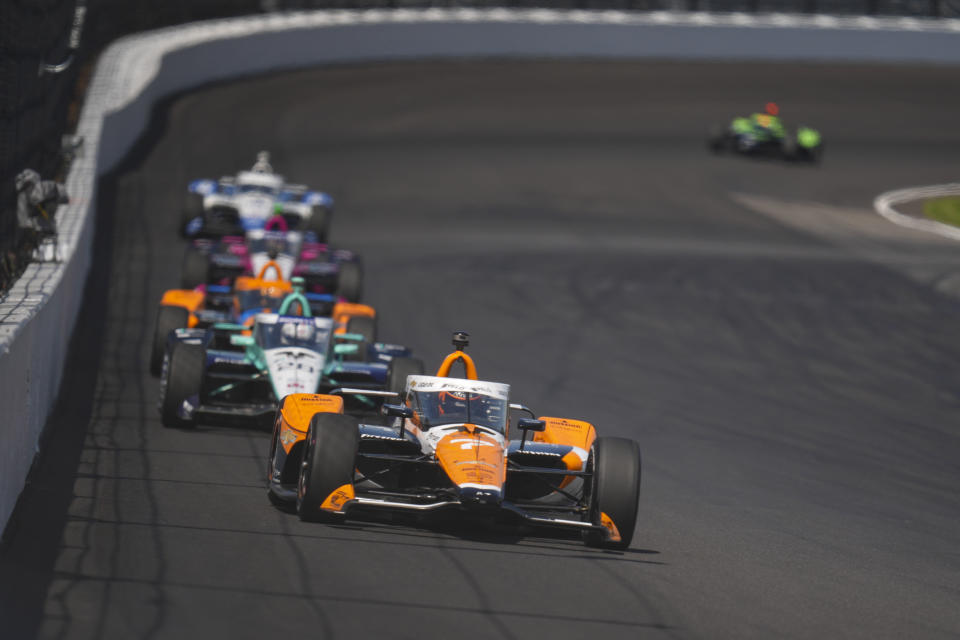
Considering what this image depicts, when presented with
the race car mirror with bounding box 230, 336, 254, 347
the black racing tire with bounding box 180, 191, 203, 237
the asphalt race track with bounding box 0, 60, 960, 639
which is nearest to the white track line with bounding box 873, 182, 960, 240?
the asphalt race track with bounding box 0, 60, 960, 639

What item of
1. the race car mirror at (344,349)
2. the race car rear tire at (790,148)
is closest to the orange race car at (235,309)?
the race car mirror at (344,349)

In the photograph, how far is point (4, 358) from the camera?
9.19 m

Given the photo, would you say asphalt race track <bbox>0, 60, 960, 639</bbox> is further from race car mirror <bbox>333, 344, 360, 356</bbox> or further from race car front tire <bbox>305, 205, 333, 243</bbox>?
race car mirror <bbox>333, 344, 360, 356</bbox>

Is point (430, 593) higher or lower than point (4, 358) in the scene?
lower

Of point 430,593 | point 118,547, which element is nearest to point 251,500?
point 118,547

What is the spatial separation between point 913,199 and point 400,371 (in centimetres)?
2338

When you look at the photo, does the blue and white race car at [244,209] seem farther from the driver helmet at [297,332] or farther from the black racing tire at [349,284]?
the driver helmet at [297,332]

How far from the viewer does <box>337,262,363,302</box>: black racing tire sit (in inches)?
761

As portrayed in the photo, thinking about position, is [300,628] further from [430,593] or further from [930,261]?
[930,261]

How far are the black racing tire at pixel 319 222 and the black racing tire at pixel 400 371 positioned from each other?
964 cm

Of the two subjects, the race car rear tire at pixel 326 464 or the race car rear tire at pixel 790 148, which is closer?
the race car rear tire at pixel 326 464

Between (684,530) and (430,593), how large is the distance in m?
3.15

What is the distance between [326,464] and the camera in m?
10.2

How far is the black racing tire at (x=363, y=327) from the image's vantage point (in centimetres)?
1614
